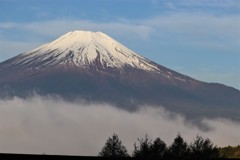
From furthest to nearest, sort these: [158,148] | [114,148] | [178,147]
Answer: [114,148] < [178,147] < [158,148]

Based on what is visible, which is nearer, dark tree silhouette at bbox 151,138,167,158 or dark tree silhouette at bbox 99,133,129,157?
dark tree silhouette at bbox 151,138,167,158

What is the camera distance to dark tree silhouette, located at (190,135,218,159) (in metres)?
86.3

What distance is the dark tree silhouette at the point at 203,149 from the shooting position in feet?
283

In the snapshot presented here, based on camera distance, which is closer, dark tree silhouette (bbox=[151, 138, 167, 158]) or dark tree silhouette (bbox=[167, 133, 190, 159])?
dark tree silhouette (bbox=[151, 138, 167, 158])

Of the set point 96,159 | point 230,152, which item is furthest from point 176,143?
point 230,152

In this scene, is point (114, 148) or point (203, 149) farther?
point (114, 148)

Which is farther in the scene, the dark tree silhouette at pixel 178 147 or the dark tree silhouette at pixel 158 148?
the dark tree silhouette at pixel 178 147

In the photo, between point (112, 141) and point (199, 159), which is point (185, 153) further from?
point (112, 141)

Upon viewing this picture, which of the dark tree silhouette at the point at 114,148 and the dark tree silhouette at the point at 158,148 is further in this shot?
the dark tree silhouette at the point at 114,148

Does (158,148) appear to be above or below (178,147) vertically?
below

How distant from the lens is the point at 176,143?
94.3 meters

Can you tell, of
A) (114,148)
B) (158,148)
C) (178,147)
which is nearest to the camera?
(158,148)

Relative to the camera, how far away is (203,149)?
3494 inches

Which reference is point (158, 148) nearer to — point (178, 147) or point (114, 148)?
point (178, 147)
